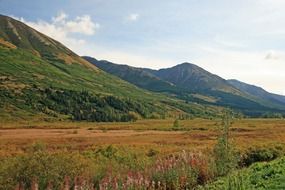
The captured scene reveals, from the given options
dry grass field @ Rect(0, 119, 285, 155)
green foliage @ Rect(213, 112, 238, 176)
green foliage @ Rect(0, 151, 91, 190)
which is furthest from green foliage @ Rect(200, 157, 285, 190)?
green foliage @ Rect(0, 151, 91, 190)

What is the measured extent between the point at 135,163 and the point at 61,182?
25.0 ft

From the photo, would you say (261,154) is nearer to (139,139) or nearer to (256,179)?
(256,179)

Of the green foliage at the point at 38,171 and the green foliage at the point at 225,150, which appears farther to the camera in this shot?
the green foliage at the point at 225,150

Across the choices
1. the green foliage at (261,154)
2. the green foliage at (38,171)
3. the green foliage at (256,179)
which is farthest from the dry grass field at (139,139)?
the green foliage at (38,171)

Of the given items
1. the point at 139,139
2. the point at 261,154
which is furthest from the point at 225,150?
the point at 139,139

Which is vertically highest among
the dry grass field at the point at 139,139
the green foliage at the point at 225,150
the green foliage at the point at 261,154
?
the green foliage at the point at 225,150

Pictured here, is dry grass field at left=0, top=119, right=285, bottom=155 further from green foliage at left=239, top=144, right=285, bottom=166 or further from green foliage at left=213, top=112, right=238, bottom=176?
green foliage at left=239, top=144, right=285, bottom=166

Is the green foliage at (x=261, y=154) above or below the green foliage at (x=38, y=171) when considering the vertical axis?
below

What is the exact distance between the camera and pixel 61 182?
61.6 ft

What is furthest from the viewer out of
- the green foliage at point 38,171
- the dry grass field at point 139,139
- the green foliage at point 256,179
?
the dry grass field at point 139,139

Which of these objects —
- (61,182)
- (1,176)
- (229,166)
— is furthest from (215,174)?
(1,176)

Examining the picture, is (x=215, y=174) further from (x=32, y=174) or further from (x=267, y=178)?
(x=32, y=174)

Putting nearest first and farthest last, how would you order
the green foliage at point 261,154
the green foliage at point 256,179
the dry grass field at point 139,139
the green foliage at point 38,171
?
the green foliage at point 256,179
the green foliage at point 38,171
the green foliage at point 261,154
the dry grass field at point 139,139

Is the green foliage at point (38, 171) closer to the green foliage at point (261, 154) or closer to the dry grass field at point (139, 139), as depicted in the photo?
the dry grass field at point (139, 139)
